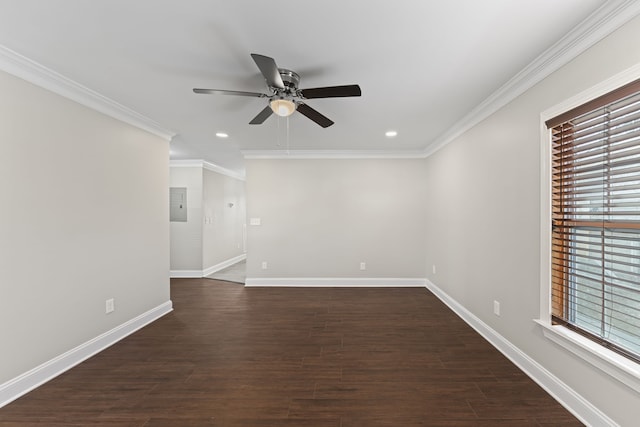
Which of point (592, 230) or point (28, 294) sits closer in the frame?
point (592, 230)

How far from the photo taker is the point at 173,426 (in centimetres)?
175

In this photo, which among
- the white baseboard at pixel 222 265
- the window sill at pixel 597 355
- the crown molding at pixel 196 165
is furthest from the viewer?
the white baseboard at pixel 222 265

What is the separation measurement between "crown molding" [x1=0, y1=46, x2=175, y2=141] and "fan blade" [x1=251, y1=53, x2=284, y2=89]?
175 centimetres

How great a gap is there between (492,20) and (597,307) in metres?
1.87

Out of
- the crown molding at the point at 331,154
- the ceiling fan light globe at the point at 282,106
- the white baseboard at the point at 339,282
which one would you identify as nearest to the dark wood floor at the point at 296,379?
the white baseboard at the point at 339,282

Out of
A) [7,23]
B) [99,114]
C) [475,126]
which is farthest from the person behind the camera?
[475,126]

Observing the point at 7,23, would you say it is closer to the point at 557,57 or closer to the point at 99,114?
the point at 99,114

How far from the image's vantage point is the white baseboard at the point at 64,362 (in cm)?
200

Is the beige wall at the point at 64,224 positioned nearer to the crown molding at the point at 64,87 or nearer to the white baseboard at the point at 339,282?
the crown molding at the point at 64,87

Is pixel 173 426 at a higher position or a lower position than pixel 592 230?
lower

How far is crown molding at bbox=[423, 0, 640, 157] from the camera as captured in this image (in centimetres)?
151

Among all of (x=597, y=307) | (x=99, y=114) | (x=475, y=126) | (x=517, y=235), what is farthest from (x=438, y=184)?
(x=99, y=114)

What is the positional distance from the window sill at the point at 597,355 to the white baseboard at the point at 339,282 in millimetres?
2957

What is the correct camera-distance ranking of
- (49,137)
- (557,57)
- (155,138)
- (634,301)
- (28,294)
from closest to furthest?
(634,301) < (557,57) < (28,294) < (49,137) < (155,138)
